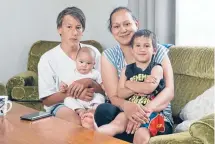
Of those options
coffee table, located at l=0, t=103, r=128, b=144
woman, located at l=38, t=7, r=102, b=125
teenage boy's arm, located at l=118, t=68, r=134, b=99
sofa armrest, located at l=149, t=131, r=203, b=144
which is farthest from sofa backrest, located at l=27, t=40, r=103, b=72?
sofa armrest, located at l=149, t=131, r=203, b=144

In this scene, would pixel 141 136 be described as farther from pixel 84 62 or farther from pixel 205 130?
pixel 84 62

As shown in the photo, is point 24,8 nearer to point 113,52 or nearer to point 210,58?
point 113,52

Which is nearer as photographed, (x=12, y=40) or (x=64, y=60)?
(x=64, y=60)

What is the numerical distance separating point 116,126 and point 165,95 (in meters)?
0.33

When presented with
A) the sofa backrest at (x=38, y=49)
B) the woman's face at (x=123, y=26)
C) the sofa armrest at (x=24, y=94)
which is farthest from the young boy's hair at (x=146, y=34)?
the sofa backrest at (x=38, y=49)

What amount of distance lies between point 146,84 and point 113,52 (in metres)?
0.37

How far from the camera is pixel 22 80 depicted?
3.12 metres

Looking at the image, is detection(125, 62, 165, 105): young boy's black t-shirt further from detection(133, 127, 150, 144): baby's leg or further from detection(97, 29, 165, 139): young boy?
detection(133, 127, 150, 144): baby's leg

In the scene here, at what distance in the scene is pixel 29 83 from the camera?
10.6 ft

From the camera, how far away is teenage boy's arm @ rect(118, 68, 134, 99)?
206cm

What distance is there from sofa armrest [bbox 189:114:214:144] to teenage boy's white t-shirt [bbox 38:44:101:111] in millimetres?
1073

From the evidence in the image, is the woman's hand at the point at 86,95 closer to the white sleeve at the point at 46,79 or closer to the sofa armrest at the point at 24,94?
the white sleeve at the point at 46,79

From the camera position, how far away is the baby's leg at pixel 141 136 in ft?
5.90

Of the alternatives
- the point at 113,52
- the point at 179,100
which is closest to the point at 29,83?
the point at 113,52
